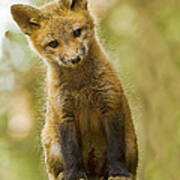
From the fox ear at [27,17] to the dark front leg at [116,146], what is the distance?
1.42ft

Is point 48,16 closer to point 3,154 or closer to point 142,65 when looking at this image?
point 142,65

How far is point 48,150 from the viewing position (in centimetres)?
176

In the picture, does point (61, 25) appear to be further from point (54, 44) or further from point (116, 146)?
point (116, 146)

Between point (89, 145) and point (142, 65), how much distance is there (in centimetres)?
38

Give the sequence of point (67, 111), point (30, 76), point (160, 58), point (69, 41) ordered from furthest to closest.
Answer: point (30, 76)
point (160, 58)
point (67, 111)
point (69, 41)

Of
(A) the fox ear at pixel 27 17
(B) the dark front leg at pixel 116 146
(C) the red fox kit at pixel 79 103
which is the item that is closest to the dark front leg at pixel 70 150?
(C) the red fox kit at pixel 79 103

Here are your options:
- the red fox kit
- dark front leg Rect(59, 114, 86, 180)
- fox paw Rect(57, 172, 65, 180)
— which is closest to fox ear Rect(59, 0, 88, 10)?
the red fox kit

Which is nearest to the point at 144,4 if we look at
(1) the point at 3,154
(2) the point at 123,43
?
(2) the point at 123,43

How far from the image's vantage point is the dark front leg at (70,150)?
5.37ft

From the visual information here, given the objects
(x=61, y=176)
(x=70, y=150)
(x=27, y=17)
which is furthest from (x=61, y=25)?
(x=61, y=176)

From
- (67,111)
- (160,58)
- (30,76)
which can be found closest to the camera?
(67,111)

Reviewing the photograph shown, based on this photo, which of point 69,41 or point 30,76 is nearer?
point 69,41

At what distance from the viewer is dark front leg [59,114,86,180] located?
5.37 ft

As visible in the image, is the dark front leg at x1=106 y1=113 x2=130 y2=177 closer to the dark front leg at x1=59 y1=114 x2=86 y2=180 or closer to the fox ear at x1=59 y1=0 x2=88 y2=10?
the dark front leg at x1=59 y1=114 x2=86 y2=180
